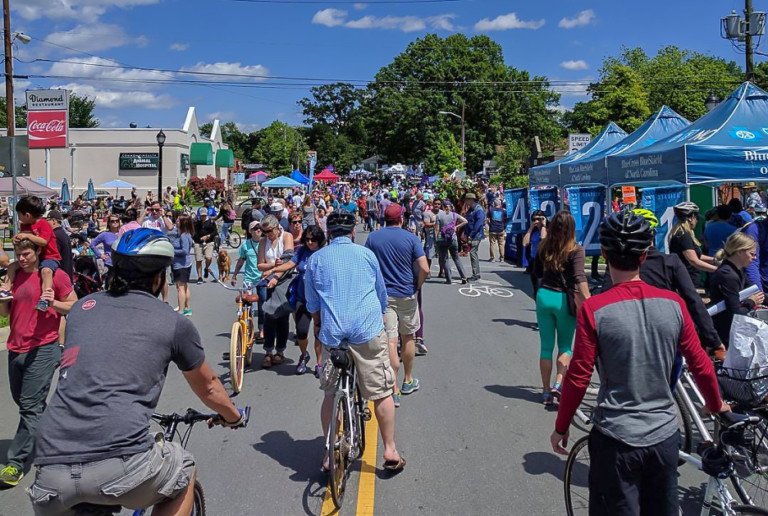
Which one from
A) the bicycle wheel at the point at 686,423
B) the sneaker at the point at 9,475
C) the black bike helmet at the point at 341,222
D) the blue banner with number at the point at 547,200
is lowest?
the sneaker at the point at 9,475

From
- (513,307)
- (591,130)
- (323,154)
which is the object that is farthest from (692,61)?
Answer: (513,307)

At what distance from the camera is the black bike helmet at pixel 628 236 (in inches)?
121

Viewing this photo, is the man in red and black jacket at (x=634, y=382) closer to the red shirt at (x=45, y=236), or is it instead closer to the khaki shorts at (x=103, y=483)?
the khaki shorts at (x=103, y=483)

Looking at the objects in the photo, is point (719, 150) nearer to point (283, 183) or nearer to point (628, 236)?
point (628, 236)

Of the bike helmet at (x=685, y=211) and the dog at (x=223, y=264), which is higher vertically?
the bike helmet at (x=685, y=211)

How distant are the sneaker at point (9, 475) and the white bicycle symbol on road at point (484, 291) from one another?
33.1 ft

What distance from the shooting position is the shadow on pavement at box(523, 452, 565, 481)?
5.12 metres

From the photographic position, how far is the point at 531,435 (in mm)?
5906

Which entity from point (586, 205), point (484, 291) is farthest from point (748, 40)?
point (484, 291)

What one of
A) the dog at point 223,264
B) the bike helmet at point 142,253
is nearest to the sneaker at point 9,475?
the bike helmet at point 142,253

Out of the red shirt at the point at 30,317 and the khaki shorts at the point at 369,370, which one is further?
Result: the red shirt at the point at 30,317

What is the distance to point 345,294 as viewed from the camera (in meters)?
4.83

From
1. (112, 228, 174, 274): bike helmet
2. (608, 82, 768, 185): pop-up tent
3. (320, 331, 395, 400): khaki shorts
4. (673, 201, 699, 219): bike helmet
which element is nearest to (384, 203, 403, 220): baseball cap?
(320, 331, 395, 400): khaki shorts

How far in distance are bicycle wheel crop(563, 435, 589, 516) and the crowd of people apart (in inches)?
27.9
